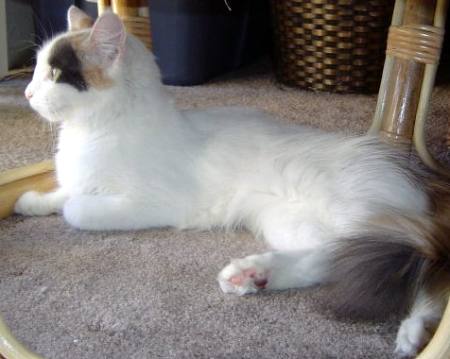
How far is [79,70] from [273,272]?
577 mm

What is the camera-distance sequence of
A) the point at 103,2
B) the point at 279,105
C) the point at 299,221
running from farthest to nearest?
the point at 279,105, the point at 103,2, the point at 299,221

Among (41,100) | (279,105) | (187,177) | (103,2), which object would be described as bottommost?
(279,105)

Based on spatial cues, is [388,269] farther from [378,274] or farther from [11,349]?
[11,349]

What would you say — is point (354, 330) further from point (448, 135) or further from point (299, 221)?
point (448, 135)

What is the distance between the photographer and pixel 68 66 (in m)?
1.22

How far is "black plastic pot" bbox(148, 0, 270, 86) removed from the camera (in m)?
2.32

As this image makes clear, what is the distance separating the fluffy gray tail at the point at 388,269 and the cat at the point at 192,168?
13 centimetres

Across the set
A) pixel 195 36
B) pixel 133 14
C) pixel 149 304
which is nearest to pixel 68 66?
pixel 133 14

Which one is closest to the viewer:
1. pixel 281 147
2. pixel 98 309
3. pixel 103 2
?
pixel 98 309

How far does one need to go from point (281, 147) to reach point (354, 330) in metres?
0.46

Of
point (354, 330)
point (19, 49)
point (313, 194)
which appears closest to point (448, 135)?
point (313, 194)

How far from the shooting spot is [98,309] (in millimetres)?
971

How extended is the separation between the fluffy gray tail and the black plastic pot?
1598mm

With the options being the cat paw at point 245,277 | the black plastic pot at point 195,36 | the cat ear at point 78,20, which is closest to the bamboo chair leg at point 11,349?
the cat paw at point 245,277
